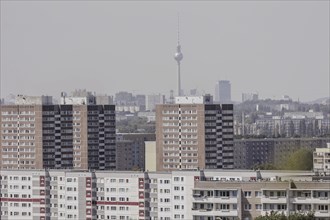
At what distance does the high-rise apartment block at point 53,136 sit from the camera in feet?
291

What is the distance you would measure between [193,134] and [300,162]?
16.7 ft

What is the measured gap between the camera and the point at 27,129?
3514 inches

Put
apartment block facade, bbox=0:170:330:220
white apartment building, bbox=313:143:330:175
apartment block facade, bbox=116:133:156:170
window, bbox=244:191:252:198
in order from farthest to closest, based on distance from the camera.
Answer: apartment block facade, bbox=116:133:156:170, white apartment building, bbox=313:143:330:175, apartment block facade, bbox=0:170:330:220, window, bbox=244:191:252:198

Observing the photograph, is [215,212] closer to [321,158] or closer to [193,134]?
[321,158]

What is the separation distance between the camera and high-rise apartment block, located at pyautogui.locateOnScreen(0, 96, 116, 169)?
8856cm

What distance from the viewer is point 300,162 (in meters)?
88.9

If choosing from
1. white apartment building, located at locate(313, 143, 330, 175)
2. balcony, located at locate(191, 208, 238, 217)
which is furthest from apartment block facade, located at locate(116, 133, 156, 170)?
balcony, located at locate(191, 208, 238, 217)

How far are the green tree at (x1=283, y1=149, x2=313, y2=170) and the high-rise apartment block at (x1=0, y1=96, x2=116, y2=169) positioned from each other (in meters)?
8.55

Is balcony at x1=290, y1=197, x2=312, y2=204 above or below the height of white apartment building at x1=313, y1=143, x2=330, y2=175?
above

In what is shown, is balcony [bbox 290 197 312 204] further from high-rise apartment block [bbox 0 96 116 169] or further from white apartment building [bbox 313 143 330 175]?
high-rise apartment block [bbox 0 96 116 169]

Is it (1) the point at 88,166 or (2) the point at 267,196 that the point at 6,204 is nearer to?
(1) the point at 88,166

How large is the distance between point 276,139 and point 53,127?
115 feet

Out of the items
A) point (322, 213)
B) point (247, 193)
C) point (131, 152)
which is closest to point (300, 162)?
point (131, 152)

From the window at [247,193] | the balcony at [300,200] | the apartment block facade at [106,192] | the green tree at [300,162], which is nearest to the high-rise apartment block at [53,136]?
the green tree at [300,162]
